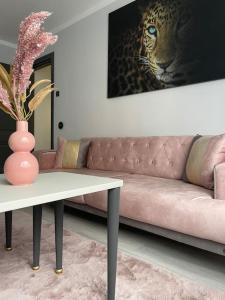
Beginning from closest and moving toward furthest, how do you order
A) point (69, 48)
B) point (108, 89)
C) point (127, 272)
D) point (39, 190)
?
point (39, 190) < point (127, 272) < point (108, 89) < point (69, 48)

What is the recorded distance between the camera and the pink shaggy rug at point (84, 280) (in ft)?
3.99

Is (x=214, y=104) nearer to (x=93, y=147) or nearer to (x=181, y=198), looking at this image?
(x=181, y=198)

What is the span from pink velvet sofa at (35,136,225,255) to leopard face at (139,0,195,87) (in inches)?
28.0

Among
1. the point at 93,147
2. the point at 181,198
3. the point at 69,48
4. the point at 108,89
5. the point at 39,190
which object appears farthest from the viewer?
the point at 69,48

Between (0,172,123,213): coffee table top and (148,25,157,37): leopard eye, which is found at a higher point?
(148,25,157,37): leopard eye

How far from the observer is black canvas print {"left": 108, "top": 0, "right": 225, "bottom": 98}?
2.32 meters

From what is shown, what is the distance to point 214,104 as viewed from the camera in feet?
7.72

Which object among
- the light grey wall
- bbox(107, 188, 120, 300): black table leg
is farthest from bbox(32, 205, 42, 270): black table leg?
the light grey wall

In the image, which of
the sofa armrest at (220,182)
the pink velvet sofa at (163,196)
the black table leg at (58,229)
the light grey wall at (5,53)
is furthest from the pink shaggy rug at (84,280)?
the light grey wall at (5,53)

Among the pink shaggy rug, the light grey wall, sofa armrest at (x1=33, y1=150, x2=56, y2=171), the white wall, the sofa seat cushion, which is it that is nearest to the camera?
the pink shaggy rug

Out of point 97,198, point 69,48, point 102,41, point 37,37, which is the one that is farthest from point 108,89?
point 37,37

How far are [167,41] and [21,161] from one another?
2.19 metres

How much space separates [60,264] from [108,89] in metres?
2.36

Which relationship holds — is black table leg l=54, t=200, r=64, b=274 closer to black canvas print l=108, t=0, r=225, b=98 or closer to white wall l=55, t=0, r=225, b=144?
white wall l=55, t=0, r=225, b=144
